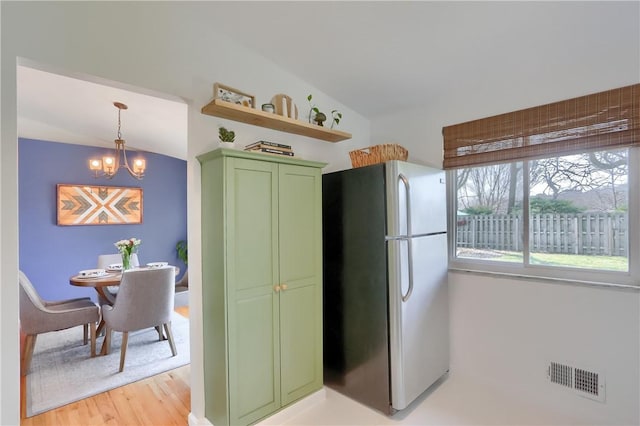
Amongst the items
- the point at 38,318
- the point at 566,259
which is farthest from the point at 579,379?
the point at 38,318

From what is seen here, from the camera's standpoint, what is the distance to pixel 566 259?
7.06 ft

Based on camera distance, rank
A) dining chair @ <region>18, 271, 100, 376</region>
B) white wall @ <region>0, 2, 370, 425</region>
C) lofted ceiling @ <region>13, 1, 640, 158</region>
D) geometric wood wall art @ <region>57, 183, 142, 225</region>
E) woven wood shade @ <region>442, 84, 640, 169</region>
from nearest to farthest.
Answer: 1. white wall @ <region>0, 2, 370, 425</region>
2. lofted ceiling @ <region>13, 1, 640, 158</region>
3. woven wood shade @ <region>442, 84, 640, 169</region>
4. dining chair @ <region>18, 271, 100, 376</region>
5. geometric wood wall art @ <region>57, 183, 142, 225</region>

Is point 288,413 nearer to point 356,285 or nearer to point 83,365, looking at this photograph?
point 356,285

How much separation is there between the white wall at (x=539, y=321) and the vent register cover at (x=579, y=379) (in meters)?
0.04

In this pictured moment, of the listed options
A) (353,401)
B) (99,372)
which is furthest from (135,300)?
(353,401)

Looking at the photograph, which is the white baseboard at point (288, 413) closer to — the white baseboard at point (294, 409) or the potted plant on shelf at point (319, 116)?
the white baseboard at point (294, 409)

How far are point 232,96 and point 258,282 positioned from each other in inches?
48.7

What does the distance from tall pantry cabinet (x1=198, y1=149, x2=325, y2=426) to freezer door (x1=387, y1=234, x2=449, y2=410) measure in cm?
56

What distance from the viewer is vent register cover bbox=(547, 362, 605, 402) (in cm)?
196

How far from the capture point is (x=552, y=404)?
213 centimetres

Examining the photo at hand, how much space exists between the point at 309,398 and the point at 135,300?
178cm

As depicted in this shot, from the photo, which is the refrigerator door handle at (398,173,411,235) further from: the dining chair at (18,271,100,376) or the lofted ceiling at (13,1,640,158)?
the dining chair at (18,271,100,376)

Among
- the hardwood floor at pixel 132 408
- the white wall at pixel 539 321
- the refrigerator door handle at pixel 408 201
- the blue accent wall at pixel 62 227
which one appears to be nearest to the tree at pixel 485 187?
the white wall at pixel 539 321

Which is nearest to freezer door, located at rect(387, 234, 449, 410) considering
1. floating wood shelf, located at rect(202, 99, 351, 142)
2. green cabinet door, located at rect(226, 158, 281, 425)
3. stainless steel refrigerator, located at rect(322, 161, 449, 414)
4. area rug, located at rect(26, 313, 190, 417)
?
stainless steel refrigerator, located at rect(322, 161, 449, 414)
